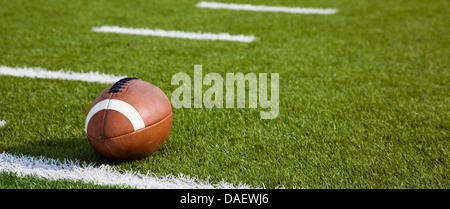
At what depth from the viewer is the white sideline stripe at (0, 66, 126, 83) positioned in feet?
11.2

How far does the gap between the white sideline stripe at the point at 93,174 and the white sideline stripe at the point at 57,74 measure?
4.13 ft

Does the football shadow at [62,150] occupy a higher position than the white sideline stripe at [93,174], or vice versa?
the football shadow at [62,150]

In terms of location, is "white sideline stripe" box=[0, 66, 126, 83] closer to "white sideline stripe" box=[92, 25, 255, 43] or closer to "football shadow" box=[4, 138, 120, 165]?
"football shadow" box=[4, 138, 120, 165]

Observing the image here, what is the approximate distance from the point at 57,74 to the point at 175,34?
63.8 inches

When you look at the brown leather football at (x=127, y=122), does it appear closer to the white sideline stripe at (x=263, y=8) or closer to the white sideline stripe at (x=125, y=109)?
the white sideline stripe at (x=125, y=109)

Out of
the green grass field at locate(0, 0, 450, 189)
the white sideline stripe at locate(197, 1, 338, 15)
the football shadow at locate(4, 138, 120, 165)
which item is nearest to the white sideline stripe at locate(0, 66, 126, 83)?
the green grass field at locate(0, 0, 450, 189)

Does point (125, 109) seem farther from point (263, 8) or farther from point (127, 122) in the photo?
point (263, 8)

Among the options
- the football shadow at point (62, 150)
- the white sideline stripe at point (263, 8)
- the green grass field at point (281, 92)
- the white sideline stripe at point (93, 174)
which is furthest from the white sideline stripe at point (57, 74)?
the white sideline stripe at point (263, 8)

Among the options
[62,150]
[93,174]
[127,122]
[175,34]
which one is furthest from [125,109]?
[175,34]

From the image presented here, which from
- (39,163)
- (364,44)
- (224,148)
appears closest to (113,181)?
(39,163)

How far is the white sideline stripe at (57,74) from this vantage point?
3.41 metres
